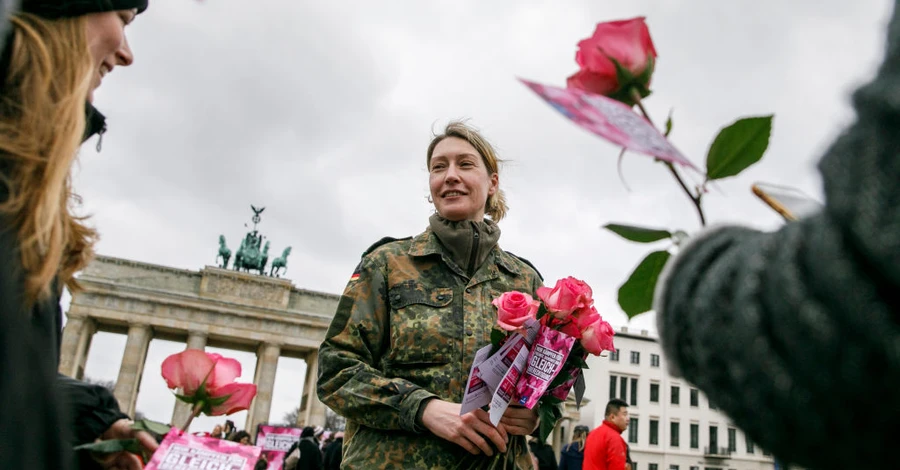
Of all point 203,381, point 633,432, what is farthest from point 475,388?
point 633,432

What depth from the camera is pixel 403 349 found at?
2.42 m

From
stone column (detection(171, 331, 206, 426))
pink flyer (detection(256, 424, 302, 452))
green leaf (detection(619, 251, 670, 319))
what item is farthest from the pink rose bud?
stone column (detection(171, 331, 206, 426))

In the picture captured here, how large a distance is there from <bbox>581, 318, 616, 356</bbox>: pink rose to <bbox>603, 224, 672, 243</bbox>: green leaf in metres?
1.16

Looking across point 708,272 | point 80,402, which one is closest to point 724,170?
point 708,272

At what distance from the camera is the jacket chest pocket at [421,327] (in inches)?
94.4

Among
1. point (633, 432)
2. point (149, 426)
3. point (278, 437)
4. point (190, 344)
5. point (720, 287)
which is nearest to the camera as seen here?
point (720, 287)

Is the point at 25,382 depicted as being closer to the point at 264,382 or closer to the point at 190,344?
the point at 264,382

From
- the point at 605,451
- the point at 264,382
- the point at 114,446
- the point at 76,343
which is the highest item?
the point at 76,343

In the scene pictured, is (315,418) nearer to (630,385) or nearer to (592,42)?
(630,385)

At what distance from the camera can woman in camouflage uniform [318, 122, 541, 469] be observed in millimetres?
2207

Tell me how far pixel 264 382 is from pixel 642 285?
43.0 meters

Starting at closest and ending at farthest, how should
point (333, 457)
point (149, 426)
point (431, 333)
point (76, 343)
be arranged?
point (149, 426), point (431, 333), point (333, 457), point (76, 343)

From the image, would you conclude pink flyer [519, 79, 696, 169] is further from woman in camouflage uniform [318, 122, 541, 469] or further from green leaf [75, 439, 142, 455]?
woman in camouflage uniform [318, 122, 541, 469]

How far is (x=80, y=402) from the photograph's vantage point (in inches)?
64.1
